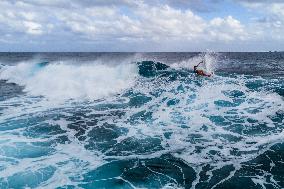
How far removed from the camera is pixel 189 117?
755 inches

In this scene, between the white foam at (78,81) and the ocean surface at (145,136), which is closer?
the ocean surface at (145,136)

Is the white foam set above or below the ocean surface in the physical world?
above

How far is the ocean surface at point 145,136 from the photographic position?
447 inches

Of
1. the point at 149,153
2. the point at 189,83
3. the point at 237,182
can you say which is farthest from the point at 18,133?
the point at 189,83

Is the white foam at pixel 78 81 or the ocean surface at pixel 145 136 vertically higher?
the white foam at pixel 78 81

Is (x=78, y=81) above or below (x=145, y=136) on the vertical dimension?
above

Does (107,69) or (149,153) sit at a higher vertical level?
(107,69)

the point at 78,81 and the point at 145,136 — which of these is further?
the point at 78,81

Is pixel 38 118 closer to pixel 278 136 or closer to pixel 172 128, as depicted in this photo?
pixel 172 128

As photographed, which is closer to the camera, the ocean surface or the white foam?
the ocean surface

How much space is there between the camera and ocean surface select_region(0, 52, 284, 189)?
447 inches

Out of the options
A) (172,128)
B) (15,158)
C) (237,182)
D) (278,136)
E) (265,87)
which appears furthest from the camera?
(265,87)

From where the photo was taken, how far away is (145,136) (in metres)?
15.9

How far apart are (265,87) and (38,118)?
758 inches
